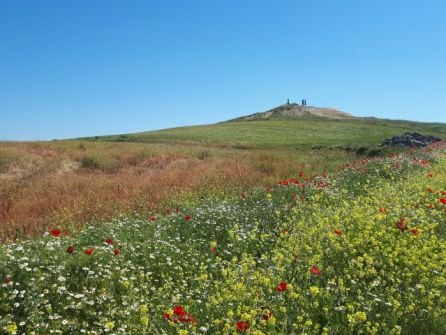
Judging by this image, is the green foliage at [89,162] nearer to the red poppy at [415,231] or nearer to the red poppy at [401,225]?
the red poppy at [401,225]

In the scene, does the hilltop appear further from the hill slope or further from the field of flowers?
the field of flowers

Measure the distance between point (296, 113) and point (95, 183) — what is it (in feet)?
318

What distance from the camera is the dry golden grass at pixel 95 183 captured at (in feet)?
36.7

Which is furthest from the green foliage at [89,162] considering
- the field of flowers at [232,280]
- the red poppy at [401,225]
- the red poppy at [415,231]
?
the red poppy at [415,231]

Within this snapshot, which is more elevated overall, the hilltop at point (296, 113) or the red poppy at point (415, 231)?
the hilltop at point (296, 113)

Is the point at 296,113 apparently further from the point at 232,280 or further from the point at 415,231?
the point at 232,280

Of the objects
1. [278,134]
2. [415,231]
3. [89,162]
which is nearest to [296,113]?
[278,134]

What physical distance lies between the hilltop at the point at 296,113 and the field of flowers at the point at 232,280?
313 feet

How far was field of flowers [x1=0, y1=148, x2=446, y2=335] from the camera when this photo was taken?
4.24m

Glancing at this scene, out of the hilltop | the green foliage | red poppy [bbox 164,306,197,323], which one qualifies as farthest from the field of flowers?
the hilltop

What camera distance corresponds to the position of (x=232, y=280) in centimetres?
496

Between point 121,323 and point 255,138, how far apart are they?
5360 centimetres

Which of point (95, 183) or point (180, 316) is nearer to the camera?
point (180, 316)

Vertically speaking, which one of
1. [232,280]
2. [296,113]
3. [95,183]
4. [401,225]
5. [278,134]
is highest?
[296,113]
